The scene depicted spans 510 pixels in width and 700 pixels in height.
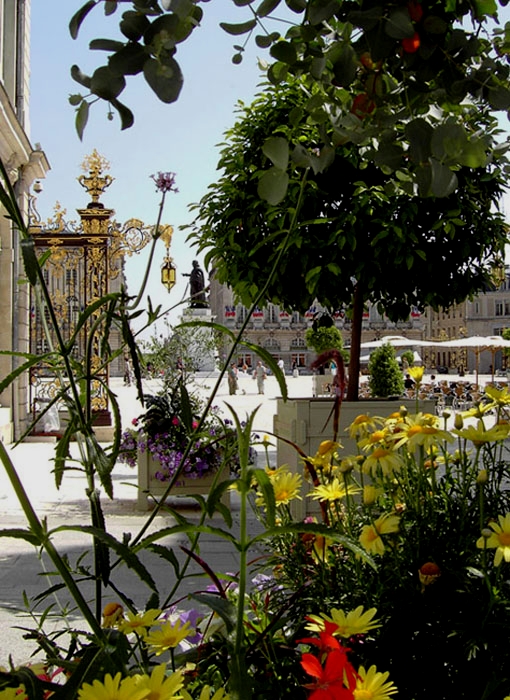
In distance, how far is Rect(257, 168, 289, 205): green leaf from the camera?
90cm

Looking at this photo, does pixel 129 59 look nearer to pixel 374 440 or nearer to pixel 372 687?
pixel 372 687

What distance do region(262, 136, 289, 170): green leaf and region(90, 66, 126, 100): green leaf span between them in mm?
165

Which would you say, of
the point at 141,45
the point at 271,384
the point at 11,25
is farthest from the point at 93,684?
the point at 271,384

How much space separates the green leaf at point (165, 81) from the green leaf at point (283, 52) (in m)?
0.33

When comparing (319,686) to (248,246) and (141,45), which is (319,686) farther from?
(248,246)

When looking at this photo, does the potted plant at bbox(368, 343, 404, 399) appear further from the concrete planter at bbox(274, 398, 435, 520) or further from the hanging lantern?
the concrete planter at bbox(274, 398, 435, 520)

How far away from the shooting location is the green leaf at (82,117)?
2.89ft

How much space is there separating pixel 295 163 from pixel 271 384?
36.5m

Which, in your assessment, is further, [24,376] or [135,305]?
[24,376]

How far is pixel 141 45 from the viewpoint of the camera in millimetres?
813

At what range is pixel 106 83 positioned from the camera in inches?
32.6

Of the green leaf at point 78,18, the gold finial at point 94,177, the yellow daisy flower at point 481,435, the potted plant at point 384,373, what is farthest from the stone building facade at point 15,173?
the green leaf at point 78,18

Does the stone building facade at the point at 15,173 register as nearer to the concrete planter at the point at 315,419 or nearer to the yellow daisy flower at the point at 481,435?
the concrete planter at the point at 315,419

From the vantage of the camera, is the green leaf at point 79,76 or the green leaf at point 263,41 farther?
the green leaf at point 263,41
